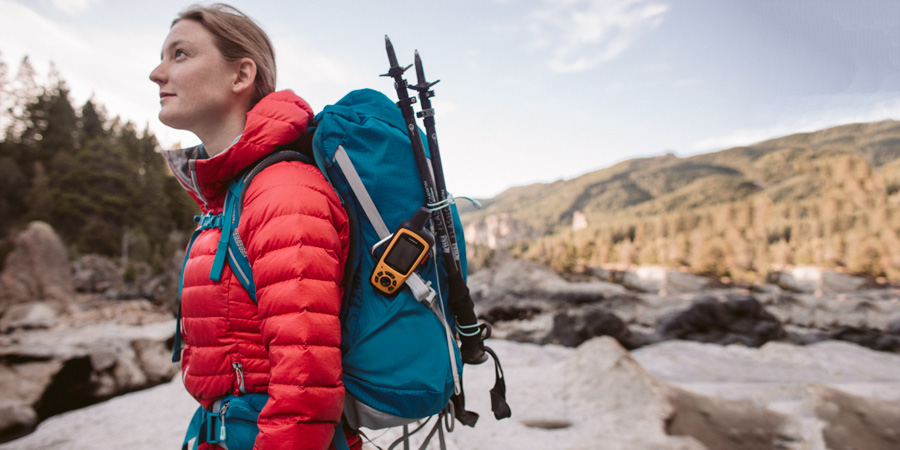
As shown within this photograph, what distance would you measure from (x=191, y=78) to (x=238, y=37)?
0.69 feet

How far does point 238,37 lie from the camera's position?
1.29 meters

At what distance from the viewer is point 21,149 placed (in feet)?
122

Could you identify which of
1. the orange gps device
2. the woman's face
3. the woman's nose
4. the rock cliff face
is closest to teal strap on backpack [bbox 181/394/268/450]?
the orange gps device

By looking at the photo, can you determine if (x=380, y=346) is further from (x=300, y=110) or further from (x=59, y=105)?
(x=59, y=105)

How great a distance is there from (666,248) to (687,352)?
15.3 m

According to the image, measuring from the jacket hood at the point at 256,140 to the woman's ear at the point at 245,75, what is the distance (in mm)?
127

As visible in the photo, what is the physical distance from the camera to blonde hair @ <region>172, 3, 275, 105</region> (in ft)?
4.16

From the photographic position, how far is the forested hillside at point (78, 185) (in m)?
33.8

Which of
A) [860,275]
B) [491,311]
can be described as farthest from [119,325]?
[860,275]

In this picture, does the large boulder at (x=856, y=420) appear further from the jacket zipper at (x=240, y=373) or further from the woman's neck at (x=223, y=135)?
the woman's neck at (x=223, y=135)

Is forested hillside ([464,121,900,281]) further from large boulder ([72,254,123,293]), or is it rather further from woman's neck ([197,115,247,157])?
large boulder ([72,254,123,293])

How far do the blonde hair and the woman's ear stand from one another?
0.09 ft

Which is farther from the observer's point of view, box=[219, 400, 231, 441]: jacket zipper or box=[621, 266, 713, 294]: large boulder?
box=[621, 266, 713, 294]: large boulder

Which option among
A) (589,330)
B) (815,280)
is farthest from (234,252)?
(815,280)
